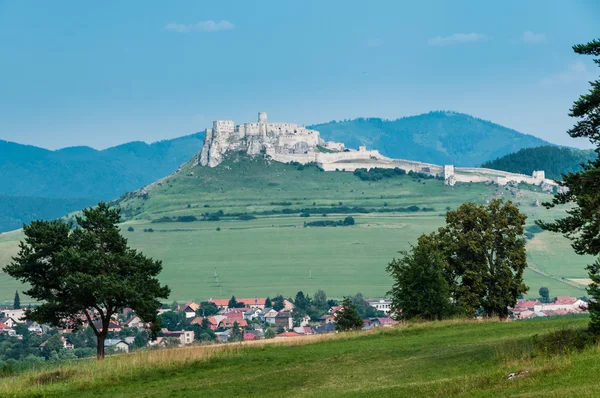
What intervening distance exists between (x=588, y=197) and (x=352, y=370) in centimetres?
854

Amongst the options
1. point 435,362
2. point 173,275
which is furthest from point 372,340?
point 173,275

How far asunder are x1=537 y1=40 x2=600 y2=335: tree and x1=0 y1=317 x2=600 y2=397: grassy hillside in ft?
8.12

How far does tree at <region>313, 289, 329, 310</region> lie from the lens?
157875mm

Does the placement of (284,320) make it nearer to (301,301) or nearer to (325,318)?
(325,318)

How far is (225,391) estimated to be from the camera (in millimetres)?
28438

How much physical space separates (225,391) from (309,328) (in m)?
103

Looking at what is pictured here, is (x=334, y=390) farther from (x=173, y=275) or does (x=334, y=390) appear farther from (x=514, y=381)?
(x=173, y=275)

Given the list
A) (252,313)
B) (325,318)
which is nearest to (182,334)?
(325,318)

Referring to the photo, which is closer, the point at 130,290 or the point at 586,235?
the point at 586,235

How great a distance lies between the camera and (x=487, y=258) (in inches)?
2044

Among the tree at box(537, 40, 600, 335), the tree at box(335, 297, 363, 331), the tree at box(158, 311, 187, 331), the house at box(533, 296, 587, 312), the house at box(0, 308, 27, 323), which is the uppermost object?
the tree at box(537, 40, 600, 335)

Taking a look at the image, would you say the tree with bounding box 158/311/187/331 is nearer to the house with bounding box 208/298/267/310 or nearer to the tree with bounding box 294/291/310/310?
the house with bounding box 208/298/267/310

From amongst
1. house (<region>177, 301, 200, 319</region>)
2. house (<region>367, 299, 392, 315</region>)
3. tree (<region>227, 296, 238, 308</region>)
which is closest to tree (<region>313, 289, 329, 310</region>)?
house (<region>367, 299, 392, 315</region>)

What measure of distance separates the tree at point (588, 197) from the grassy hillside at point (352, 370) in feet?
8.12
